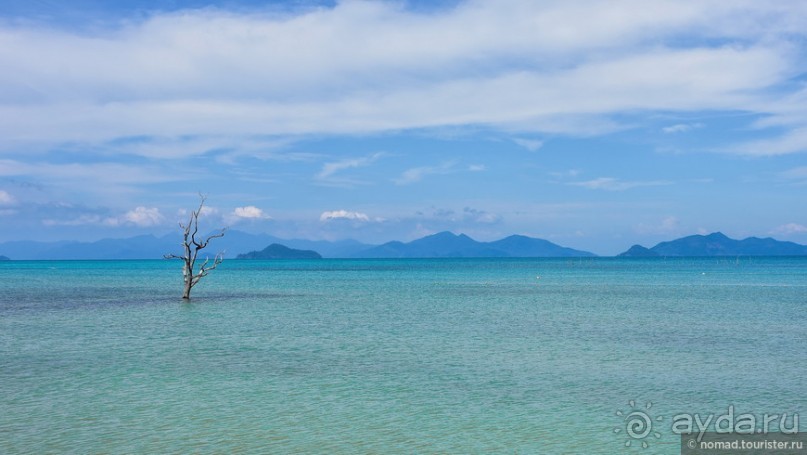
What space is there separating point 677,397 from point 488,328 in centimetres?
1456

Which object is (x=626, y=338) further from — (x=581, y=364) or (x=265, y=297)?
(x=265, y=297)

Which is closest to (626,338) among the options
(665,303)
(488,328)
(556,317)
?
(488,328)

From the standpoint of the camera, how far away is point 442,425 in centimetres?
1427

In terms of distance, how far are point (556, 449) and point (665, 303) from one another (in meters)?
36.7

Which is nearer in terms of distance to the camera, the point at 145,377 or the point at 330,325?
the point at 145,377

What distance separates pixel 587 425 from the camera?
1427 cm

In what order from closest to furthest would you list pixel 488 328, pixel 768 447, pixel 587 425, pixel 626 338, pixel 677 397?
pixel 768 447 → pixel 587 425 → pixel 677 397 → pixel 626 338 → pixel 488 328

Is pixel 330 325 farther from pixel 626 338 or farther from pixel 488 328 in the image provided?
pixel 626 338

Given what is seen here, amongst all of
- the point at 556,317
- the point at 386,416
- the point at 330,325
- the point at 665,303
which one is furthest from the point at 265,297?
the point at 386,416

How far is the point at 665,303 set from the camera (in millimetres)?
46375

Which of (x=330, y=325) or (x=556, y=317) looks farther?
(x=556, y=317)


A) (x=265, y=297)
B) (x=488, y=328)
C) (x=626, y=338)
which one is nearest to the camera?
(x=626, y=338)

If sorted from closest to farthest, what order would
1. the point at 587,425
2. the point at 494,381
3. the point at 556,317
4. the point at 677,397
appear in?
the point at 587,425 → the point at 677,397 → the point at 494,381 → the point at 556,317

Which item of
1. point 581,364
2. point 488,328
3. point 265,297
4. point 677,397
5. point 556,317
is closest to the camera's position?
point 677,397
